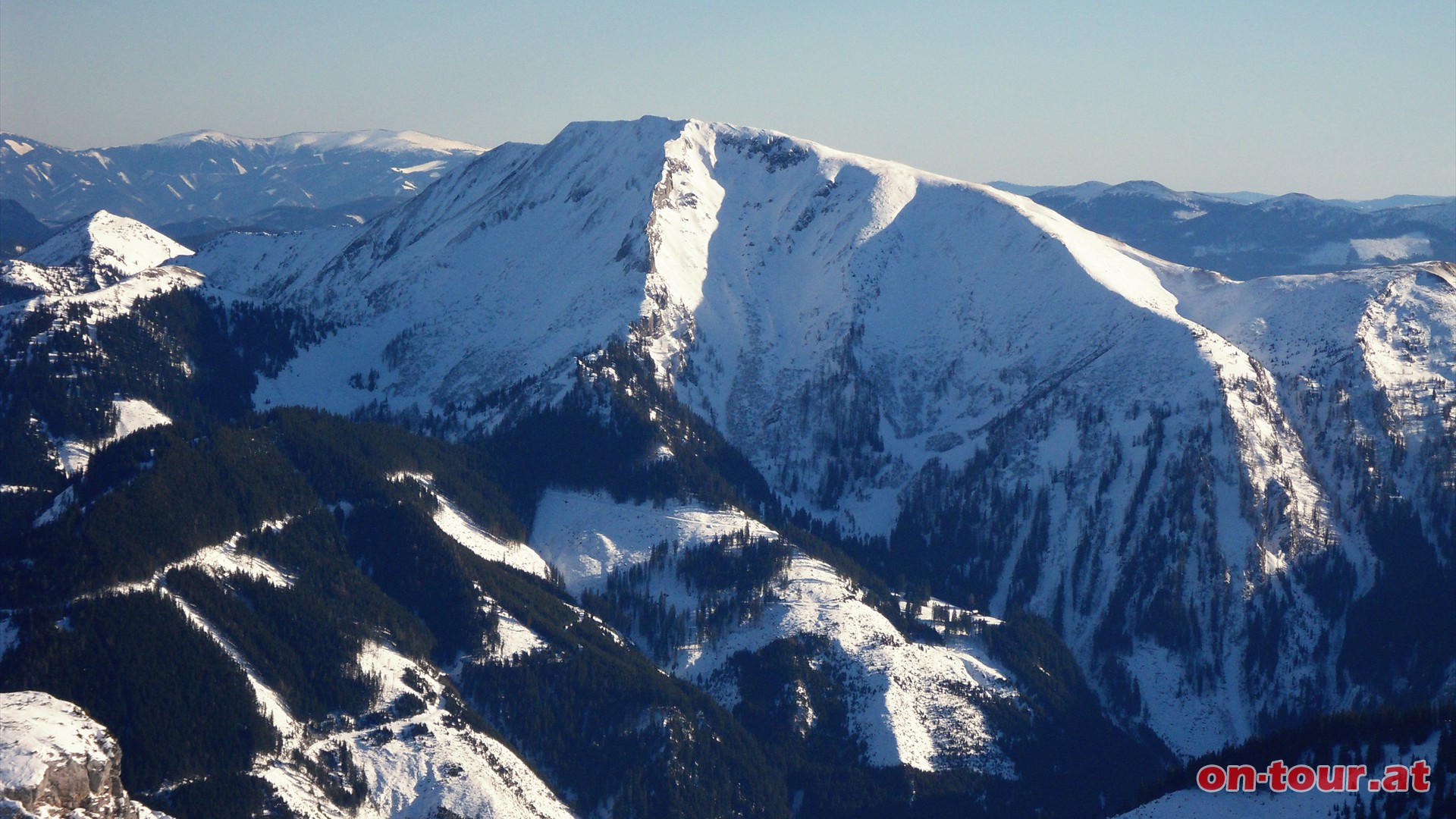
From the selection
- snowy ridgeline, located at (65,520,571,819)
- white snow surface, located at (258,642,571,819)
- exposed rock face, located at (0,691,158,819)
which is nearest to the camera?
exposed rock face, located at (0,691,158,819)

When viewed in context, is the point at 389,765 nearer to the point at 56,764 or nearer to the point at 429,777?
the point at 429,777

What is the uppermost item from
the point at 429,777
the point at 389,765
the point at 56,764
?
the point at 56,764

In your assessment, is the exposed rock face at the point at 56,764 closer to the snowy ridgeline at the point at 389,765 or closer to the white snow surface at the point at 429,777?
the white snow surface at the point at 429,777

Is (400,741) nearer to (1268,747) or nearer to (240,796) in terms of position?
(240,796)

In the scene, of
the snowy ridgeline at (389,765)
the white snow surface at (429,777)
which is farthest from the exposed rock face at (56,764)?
the snowy ridgeline at (389,765)

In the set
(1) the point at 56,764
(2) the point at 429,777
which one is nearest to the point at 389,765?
(2) the point at 429,777

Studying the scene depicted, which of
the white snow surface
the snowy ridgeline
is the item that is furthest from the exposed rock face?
the snowy ridgeline

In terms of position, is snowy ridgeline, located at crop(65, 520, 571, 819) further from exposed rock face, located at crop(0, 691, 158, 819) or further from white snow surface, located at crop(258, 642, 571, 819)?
exposed rock face, located at crop(0, 691, 158, 819)

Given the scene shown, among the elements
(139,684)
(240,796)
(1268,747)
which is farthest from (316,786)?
(1268,747)
